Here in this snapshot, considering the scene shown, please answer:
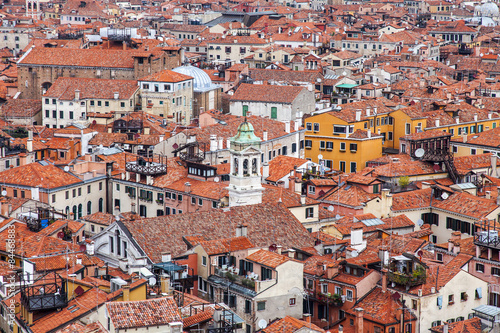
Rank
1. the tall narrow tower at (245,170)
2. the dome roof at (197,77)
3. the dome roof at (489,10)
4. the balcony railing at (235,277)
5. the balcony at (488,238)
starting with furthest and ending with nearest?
the dome roof at (489,10) < the dome roof at (197,77) < the tall narrow tower at (245,170) < the balcony at (488,238) < the balcony railing at (235,277)

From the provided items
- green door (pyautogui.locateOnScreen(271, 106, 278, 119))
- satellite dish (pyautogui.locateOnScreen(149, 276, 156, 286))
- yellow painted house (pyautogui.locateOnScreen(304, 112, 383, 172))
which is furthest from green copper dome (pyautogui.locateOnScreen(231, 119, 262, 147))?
green door (pyautogui.locateOnScreen(271, 106, 278, 119))

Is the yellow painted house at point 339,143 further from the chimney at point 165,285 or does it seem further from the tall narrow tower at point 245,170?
the chimney at point 165,285

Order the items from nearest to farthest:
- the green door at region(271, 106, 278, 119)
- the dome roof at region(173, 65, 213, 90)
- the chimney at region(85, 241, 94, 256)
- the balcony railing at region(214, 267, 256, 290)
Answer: the balcony railing at region(214, 267, 256, 290)
the chimney at region(85, 241, 94, 256)
the green door at region(271, 106, 278, 119)
the dome roof at region(173, 65, 213, 90)

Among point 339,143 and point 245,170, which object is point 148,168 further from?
point 339,143

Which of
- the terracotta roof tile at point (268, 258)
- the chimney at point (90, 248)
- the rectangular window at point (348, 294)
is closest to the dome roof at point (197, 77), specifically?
the chimney at point (90, 248)

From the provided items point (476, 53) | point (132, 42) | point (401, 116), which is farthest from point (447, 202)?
point (476, 53)

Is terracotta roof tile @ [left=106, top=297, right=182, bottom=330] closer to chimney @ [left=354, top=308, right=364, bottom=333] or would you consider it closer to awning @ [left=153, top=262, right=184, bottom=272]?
awning @ [left=153, top=262, right=184, bottom=272]

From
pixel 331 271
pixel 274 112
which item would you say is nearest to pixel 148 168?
pixel 331 271
